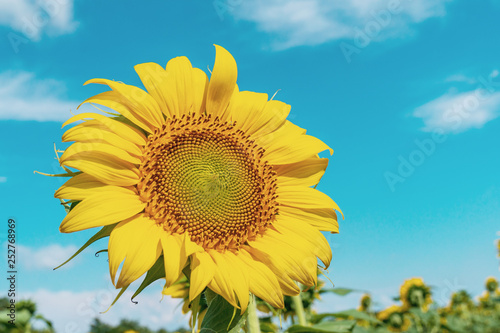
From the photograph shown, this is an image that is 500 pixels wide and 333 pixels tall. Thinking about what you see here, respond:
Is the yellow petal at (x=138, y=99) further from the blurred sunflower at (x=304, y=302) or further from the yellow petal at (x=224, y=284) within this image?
the blurred sunflower at (x=304, y=302)

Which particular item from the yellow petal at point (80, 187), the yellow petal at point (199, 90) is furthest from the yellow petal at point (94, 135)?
the yellow petal at point (199, 90)

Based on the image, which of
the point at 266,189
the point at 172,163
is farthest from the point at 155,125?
the point at 266,189

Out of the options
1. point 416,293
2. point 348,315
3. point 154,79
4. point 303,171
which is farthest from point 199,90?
point 416,293

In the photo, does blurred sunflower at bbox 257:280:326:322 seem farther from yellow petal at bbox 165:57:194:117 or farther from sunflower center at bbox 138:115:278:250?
yellow petal at bbox 165:57:194:117

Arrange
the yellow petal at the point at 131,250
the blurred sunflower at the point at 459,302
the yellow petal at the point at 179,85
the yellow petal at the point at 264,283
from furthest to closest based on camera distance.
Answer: the blurred sunflower at the point at 459,302 < the yellow petal at the point at 179,85 < the yellow petal at the point at 264,283 < the yellow petal at the point at 131,250

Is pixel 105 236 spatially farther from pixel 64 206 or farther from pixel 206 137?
pixel 206 137

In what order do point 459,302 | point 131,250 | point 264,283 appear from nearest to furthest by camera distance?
1. point 131,250
2. point 264,283
3. point 459,302

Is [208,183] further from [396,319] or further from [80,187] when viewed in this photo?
[396,319]
